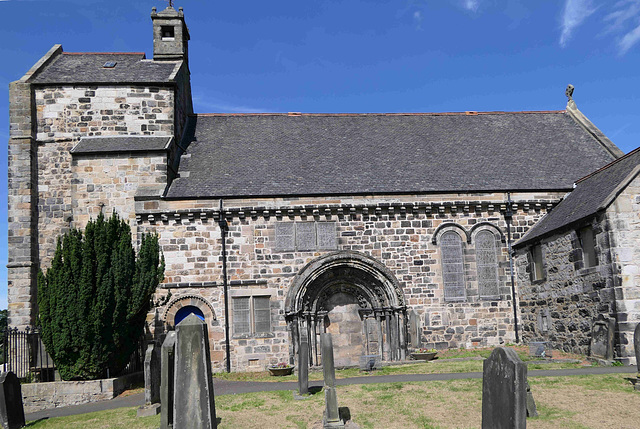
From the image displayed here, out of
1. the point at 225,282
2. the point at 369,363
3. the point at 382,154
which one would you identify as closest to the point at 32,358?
the point at 225,282

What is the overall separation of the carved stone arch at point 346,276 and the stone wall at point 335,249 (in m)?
0.37

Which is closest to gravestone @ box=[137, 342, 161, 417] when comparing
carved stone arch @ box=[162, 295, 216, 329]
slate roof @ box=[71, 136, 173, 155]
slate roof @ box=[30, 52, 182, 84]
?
carved stone arch @ box=[162, 295, 216, 329]

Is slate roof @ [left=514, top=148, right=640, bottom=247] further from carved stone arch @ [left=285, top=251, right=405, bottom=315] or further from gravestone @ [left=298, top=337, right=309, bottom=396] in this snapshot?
gravestone @ [left=298, top=337, right=309, bottom=396]

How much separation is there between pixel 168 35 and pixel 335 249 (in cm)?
1350

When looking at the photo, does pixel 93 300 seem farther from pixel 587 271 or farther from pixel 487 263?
pixel 587 271

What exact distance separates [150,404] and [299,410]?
10.8 ft

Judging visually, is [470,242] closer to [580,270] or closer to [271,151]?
[580,270]

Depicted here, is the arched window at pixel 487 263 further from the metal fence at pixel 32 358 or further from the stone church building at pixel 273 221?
the metal fence at pixel 32 358

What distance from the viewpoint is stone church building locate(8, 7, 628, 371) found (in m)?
19.9

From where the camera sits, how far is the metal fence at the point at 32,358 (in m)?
16.6

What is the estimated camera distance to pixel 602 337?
52.5 ft

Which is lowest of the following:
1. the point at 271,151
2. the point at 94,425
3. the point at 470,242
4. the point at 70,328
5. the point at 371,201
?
the point at 94,425

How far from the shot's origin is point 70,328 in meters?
15.7

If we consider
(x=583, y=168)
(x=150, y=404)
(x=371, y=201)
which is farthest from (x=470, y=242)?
(x=150, y=404)
